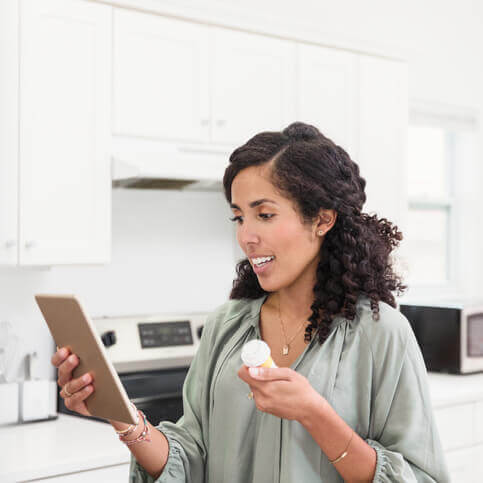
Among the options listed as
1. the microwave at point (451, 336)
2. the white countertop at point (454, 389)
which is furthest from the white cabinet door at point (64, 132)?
the microwave at point (451, 336)

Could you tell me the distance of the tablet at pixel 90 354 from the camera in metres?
1.08

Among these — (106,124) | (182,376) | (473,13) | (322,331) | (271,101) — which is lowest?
(182,376)

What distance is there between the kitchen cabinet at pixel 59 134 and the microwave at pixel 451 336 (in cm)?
153

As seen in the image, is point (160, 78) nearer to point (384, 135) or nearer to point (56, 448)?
point (384, 135)

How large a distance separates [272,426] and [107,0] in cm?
158

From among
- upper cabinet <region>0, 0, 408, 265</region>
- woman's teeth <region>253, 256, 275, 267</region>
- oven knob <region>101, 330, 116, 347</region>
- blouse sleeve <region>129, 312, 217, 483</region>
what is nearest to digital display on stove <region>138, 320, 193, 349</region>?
oven knob <region>101, 330, 116, 347</region>

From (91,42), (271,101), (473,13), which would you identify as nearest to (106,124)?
(91,42)

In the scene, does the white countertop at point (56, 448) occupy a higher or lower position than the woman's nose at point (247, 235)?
lower

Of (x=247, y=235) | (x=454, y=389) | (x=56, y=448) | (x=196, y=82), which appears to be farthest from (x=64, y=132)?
(x=454, y=389)

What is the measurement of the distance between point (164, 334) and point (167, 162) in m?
0.70

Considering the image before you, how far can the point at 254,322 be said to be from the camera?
52.5 inches

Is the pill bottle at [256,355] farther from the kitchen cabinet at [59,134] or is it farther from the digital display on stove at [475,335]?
the digital display on stove at [475,335]

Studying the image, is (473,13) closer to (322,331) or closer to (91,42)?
(91,42)

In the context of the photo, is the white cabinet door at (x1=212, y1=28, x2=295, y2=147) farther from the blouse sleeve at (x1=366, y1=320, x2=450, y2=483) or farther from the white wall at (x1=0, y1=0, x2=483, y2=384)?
the blouse sleeve at (x1=366, y1=320, x2=450, y2=483)
